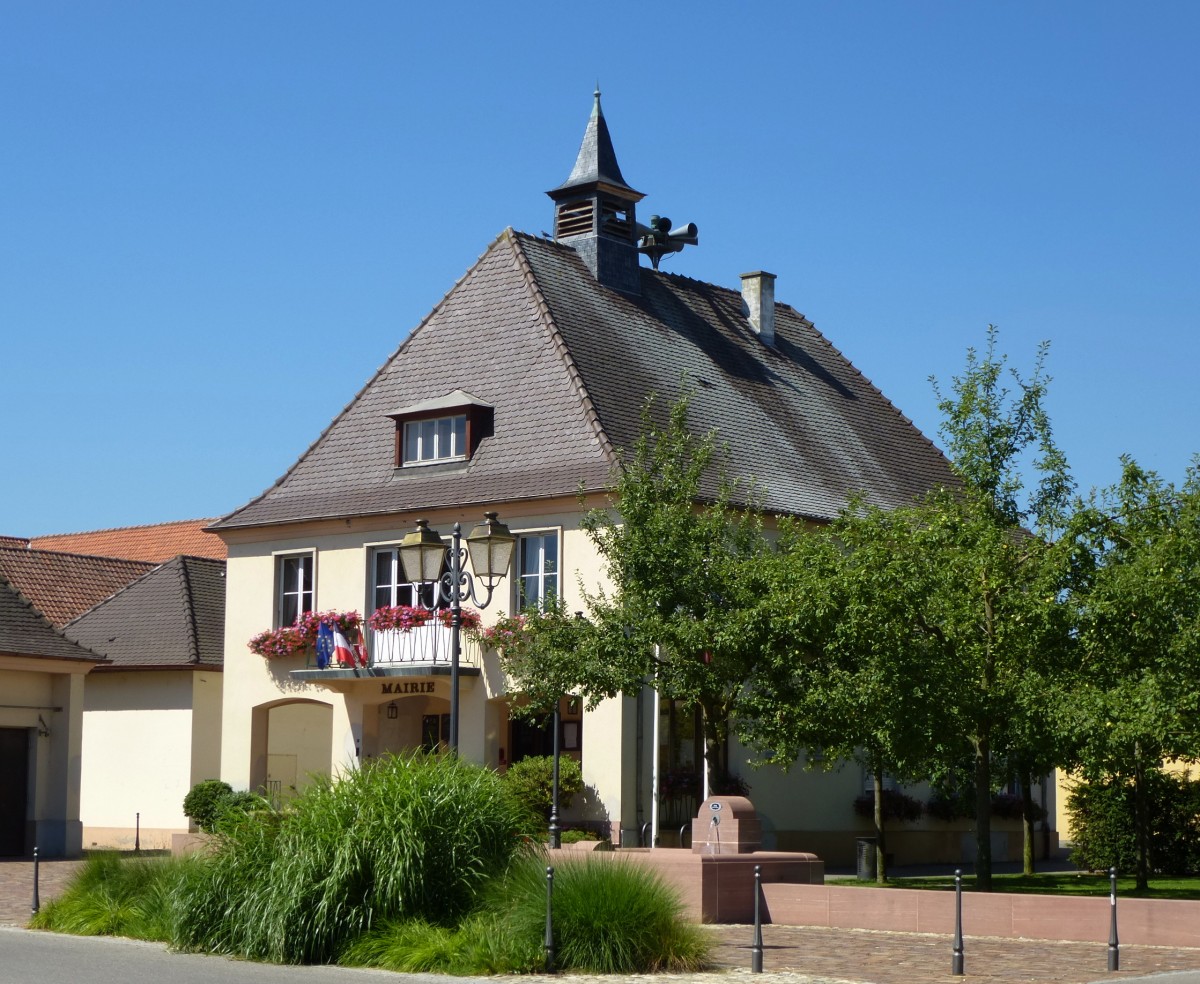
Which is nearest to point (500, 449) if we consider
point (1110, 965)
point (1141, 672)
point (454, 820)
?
point (1141, 672)

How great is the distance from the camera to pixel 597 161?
38.9 m

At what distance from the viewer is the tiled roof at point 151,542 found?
52.9 metres

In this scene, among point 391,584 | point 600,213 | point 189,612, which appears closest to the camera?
point 391,584

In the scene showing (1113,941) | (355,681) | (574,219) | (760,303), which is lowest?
(1113,941)

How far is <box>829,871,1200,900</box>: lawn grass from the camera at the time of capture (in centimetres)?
2623

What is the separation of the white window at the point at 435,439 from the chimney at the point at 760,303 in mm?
9780

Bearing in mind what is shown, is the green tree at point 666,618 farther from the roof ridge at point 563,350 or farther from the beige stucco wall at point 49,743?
the beige stucco wall at point 49,743

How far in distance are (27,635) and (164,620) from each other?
5.97 m

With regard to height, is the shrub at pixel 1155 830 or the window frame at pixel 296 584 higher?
the window frame at pixel 296 584

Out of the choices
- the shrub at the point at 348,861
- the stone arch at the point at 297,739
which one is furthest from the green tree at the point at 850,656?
the stone arch at the point at 297,739

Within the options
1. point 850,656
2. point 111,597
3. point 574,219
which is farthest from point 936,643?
point 111,597

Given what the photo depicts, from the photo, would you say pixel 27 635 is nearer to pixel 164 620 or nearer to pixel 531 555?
pixel 164 620

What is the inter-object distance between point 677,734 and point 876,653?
8731 millimetres

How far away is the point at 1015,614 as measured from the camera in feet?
77.4
